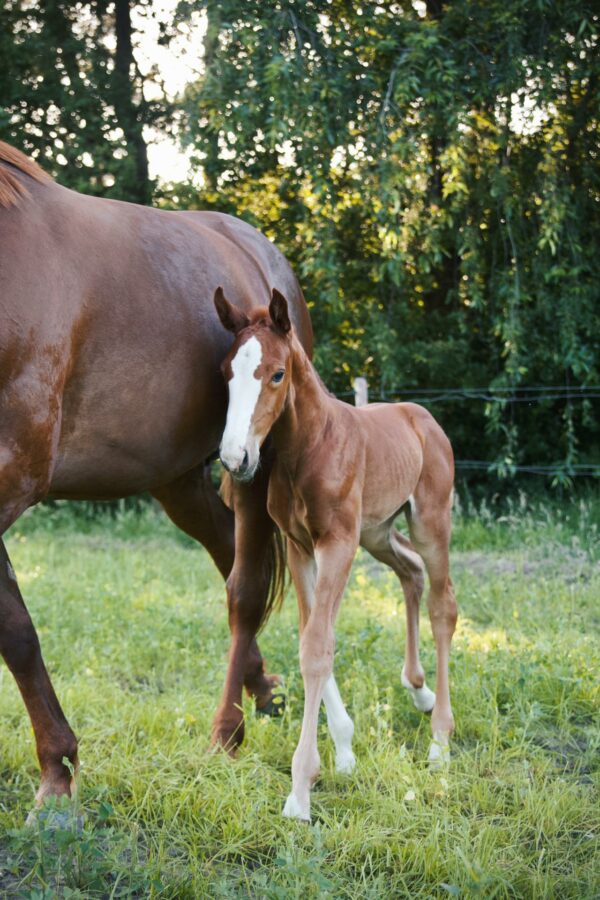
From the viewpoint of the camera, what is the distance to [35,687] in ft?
9.45

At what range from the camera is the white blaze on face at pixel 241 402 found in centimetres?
256

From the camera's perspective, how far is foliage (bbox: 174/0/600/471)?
23.8 ft

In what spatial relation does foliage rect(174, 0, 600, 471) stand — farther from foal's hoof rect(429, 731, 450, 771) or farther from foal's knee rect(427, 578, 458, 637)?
foal's hoof rect(429, 731, 450, 771)

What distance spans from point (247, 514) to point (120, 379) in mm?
992

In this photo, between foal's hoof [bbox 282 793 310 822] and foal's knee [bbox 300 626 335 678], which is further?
foal's knee [bbox 300 626 335 678]

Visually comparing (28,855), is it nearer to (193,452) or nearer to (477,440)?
(193,452)

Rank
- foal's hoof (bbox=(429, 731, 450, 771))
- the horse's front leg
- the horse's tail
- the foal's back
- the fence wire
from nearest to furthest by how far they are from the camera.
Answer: foal's hoof (bbox=(429, 731, 450, 771)) < the foal's back < the horse's front leg < the horse's tail < the fence wire

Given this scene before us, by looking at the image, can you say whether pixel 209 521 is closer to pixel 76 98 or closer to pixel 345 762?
pixel 345 762

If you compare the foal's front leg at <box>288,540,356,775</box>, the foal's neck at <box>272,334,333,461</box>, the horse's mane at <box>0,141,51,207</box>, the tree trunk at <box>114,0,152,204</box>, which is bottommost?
the foal's front leg at <box>288,540,356,775</box>

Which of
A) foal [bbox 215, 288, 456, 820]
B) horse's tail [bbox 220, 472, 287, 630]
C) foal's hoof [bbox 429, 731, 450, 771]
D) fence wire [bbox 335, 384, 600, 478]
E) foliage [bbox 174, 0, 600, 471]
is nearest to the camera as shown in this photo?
foal [bbox 215, 288, 456, 820]

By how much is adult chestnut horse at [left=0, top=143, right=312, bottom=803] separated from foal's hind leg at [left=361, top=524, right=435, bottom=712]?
55cm

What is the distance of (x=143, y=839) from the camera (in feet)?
9.21

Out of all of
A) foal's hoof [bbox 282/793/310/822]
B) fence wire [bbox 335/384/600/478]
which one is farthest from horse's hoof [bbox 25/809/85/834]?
fence wire [bbox 335/384/600/478]

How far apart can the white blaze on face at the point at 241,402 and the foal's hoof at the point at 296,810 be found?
44.5 inches
